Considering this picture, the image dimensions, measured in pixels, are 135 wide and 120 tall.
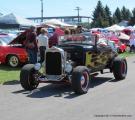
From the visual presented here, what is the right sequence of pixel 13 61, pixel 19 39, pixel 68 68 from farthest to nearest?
pixel 19 39 < pixel 13 61 < pixel 68 68

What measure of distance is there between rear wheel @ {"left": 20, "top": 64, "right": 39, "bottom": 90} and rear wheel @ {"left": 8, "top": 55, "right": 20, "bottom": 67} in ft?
21.2

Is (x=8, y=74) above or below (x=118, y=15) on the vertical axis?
below

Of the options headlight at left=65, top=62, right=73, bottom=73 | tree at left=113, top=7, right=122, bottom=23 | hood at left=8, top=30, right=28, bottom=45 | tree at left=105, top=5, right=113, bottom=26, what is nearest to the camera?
headlight at left=65, top=62, right=73, bottom=73

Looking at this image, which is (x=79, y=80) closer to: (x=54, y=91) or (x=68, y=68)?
(x=68, y=68)

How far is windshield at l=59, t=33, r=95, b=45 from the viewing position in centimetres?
1266

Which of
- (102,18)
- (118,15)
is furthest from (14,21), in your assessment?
(118,15)

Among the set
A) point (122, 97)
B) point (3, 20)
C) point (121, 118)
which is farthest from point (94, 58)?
point (3, 20)

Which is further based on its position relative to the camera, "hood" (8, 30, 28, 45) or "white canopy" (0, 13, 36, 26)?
"white canopy" (0, 13, 36, 26)

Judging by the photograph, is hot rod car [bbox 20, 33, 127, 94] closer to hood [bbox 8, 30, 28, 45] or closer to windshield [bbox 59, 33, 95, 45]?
windshield [bbox 59, 33, 95, 45]

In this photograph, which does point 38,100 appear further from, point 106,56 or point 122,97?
point 106,56

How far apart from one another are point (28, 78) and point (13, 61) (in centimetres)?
690

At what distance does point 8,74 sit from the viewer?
1542 centimetres

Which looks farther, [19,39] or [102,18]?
[102,18]

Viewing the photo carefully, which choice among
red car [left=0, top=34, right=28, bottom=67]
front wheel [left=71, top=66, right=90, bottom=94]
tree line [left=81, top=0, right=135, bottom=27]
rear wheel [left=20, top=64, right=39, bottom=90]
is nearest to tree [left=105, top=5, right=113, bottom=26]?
tree line [left=81, top=0, right=135, bottom=27]
